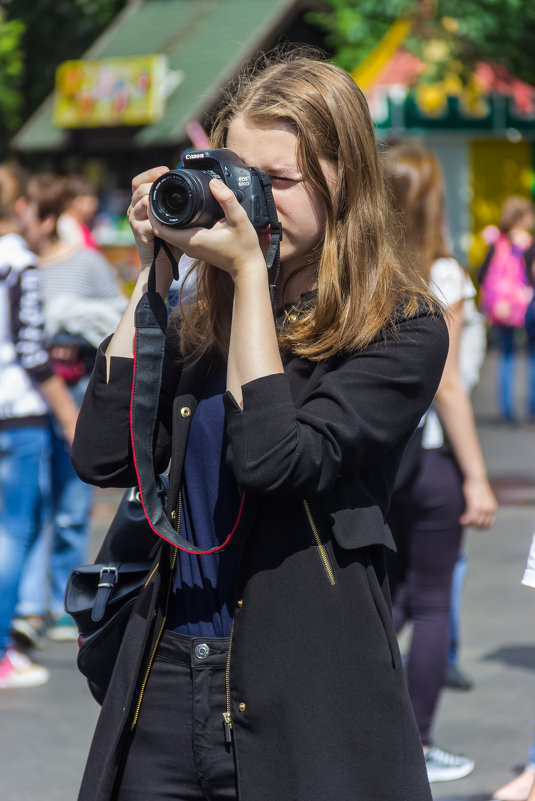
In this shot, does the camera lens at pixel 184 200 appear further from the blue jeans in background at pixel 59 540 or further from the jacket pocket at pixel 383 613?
the blue jeans in background at pixel 59 540

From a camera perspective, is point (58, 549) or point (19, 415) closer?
point (19, 415)

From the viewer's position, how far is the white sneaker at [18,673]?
520 cm

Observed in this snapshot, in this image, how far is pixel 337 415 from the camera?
6.73 feet

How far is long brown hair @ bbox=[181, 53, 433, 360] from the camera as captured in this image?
2123 millimetres

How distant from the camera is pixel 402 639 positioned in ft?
18.8

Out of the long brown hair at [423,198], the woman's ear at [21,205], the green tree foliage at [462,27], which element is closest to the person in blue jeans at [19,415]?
the woman's ear at [21,205]

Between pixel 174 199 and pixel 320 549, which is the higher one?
pixel 174 199

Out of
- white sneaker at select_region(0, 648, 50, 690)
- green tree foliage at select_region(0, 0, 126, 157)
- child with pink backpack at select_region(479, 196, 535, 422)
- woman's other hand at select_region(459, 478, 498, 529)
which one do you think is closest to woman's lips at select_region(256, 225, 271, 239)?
woman's other hand at select_region(459, 478, 498, 529)

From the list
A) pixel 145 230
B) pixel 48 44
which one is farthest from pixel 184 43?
pixel 145 230

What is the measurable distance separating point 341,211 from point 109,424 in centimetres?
55

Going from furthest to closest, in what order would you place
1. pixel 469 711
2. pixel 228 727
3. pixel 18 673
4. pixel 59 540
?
1. pixel 59 540
2. pixel 18 673
3. pixel 469 711
4. pixel 228 727

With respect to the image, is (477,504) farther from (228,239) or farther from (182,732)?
(228,239)

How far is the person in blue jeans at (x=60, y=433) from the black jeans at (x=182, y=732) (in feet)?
11.8

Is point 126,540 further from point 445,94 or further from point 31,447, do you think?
point 445,94
